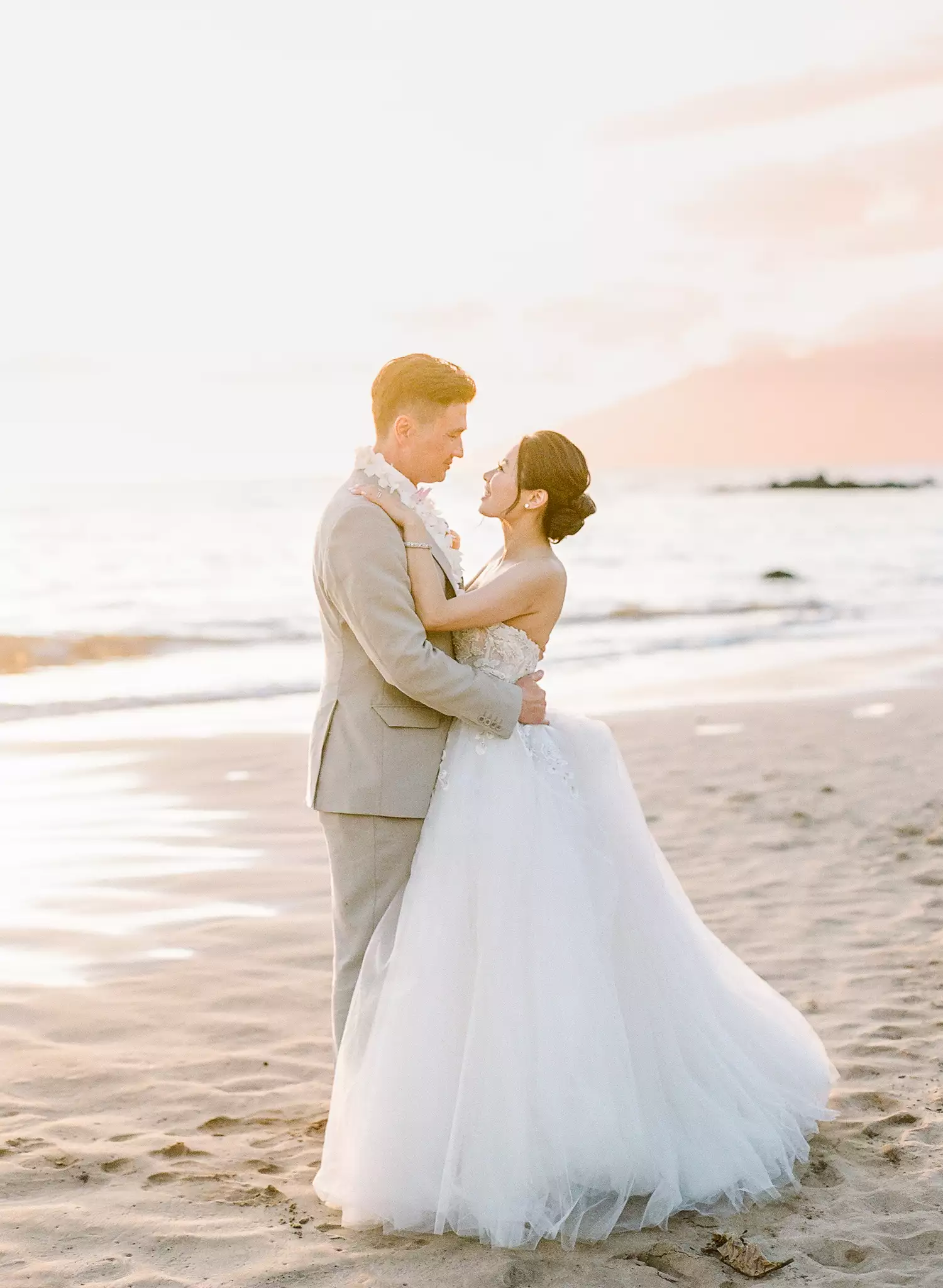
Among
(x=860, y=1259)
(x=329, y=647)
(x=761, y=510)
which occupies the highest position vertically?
(x=761, y=510)

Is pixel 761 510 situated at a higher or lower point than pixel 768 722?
higher

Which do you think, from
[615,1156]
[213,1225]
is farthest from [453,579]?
[213,1225]

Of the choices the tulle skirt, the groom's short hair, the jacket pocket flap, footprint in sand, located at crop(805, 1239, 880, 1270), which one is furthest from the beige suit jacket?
footprint in sand, located at crop(805, 1239, 880, 1270)

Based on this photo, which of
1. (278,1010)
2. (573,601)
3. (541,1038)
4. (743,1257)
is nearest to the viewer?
(743,1257)

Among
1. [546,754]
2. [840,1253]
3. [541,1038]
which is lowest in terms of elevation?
[840,1253]

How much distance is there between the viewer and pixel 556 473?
4.09 m

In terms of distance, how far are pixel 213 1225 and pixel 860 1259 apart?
1.76 m

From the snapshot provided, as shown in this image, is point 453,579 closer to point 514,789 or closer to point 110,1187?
point 514,789

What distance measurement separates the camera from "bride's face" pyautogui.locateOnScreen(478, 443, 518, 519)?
13.5ft

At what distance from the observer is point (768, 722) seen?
1162 centimetres

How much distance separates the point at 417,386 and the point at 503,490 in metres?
0.45

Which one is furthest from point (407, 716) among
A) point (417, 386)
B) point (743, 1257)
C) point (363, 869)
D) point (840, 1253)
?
point (840, 1253)

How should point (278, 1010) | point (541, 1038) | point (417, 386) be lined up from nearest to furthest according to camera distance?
point (541, 1038)
point (417, 386)
point (278, 1010)

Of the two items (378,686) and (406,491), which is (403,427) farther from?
(378,686)
